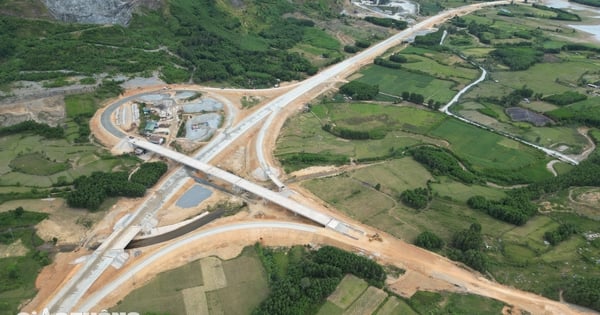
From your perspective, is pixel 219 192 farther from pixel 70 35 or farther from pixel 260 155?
pixel 70 35

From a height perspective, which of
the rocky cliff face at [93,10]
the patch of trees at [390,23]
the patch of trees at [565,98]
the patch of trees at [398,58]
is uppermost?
the rocky cliff face at [93,10]

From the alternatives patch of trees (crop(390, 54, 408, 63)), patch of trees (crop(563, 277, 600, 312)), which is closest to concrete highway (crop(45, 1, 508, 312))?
patch of trees (crop(390, 54, 408, 63))

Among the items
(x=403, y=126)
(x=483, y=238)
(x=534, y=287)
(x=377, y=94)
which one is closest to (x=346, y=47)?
(x=377, y=94)

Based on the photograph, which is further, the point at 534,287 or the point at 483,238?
the point at 483,238

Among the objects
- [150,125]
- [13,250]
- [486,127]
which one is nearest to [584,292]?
[486,127]

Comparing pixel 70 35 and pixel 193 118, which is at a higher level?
pixel 70 35

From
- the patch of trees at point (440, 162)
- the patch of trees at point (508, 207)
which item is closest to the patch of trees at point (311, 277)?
the patch of trees at point (508, 207)

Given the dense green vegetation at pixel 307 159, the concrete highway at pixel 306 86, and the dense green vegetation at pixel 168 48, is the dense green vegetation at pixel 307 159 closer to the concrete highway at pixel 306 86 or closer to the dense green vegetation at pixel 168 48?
the concrete highway at pixel 306 86

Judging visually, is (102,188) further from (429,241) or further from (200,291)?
(429,241)
